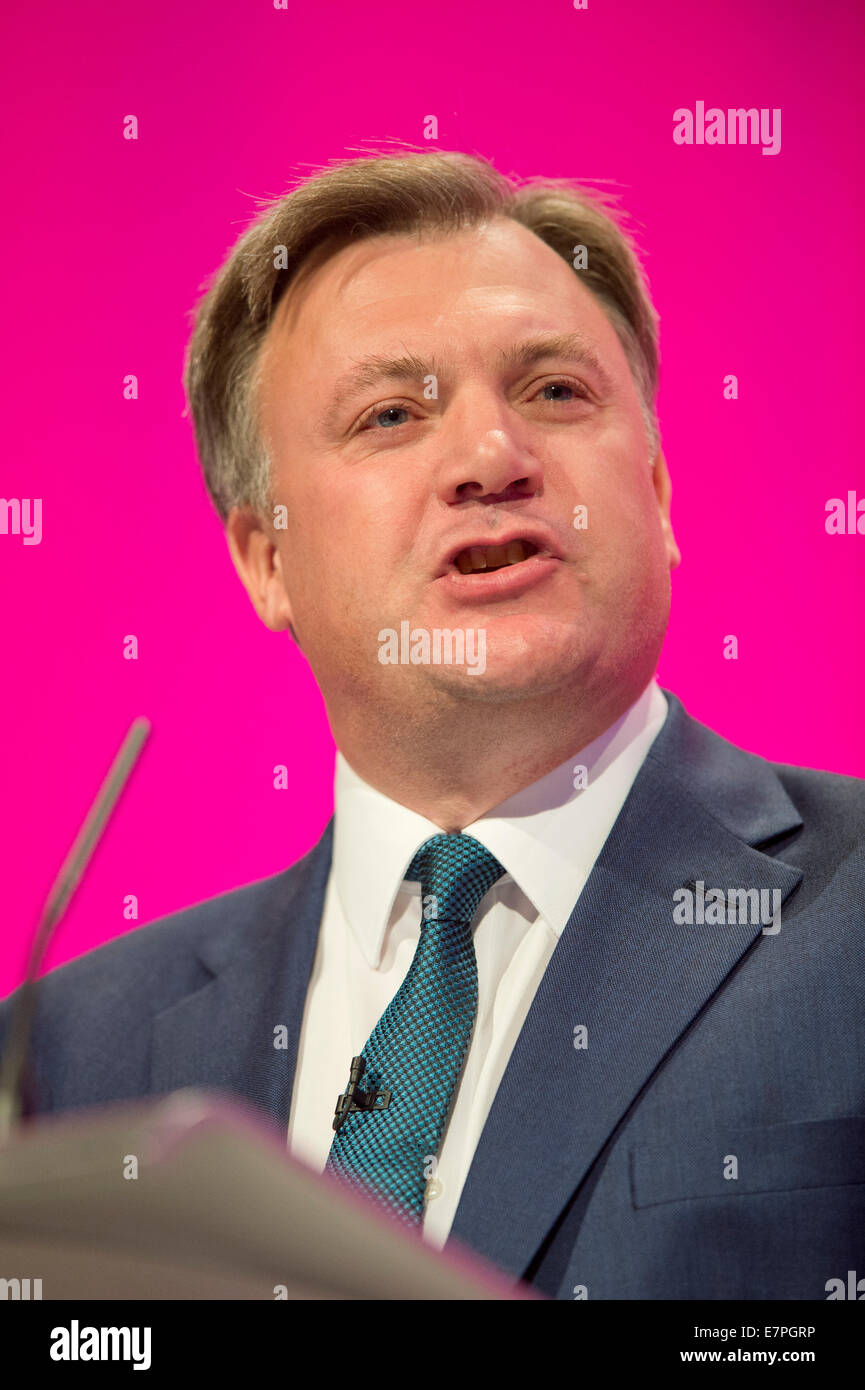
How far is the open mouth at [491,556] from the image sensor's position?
6.37 ft

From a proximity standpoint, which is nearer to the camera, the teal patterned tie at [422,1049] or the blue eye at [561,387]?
the teal patterned tie at [422,1049]

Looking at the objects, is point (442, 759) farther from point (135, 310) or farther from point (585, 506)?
point (135, 310)

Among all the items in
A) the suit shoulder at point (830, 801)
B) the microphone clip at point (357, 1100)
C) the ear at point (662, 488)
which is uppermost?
the ear at point (662, 488)

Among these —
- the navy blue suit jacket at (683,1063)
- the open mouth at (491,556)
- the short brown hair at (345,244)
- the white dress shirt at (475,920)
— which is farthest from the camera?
the short brown hair at (345,244)

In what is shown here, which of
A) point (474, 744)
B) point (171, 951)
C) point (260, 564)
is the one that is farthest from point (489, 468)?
point (171, 951)

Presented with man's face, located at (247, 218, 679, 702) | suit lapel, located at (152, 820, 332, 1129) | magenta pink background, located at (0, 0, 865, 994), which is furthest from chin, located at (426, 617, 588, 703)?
magenta pink background, located at (0, 0, 865, 994)

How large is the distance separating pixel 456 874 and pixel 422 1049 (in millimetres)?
235

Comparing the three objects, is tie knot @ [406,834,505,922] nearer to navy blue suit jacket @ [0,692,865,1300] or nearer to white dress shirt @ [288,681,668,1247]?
white dress shirt @ [288,681,668,1247]

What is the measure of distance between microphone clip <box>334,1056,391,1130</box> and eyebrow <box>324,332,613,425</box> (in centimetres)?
90

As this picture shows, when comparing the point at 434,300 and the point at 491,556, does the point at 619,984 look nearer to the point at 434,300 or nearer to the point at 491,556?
the point at 491,556

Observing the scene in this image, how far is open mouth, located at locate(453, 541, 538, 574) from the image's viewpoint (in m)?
1.94

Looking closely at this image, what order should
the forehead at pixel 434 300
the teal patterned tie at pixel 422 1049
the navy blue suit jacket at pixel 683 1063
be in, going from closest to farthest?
1. the navy blue suit jacket at pixel 683 1063
2. the teal patterned tie at pixel 422 1049
3. the forehead at pixel 434 300

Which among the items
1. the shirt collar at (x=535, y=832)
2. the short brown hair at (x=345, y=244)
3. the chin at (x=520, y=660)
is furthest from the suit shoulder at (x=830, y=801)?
the short brown hair at (x=345, y=244)

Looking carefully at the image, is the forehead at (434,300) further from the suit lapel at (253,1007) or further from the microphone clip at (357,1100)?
the microphone clip at (357,1100)
